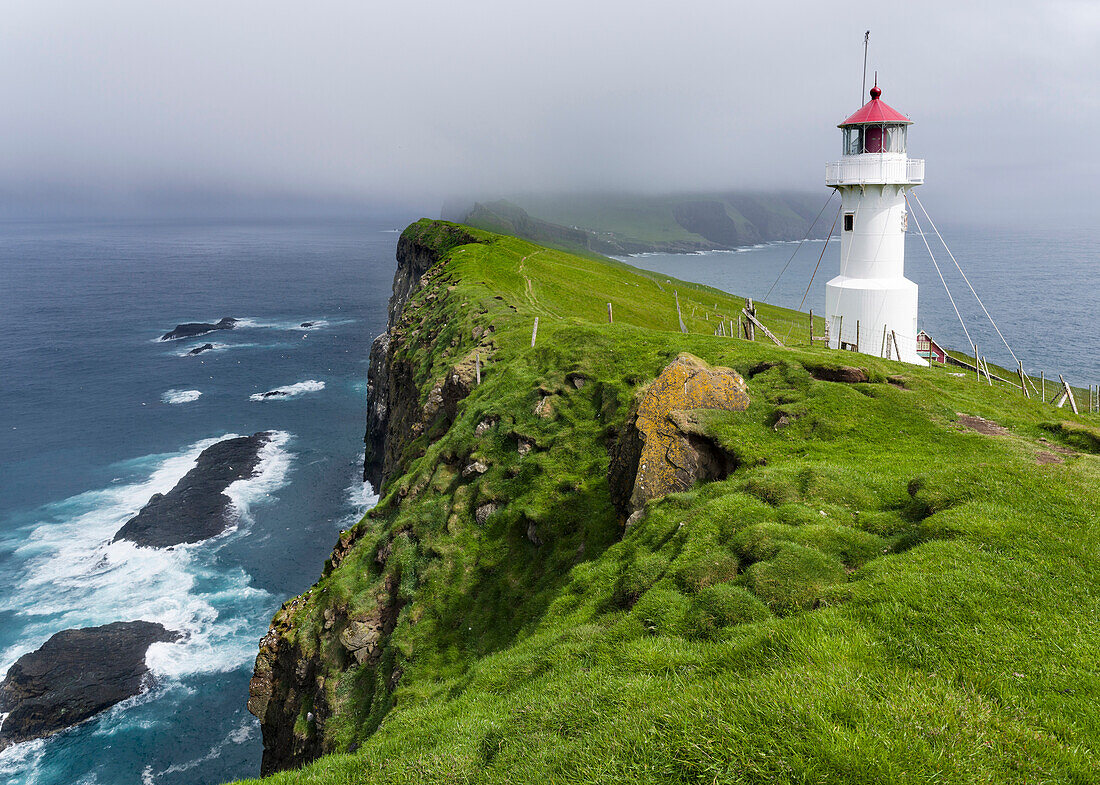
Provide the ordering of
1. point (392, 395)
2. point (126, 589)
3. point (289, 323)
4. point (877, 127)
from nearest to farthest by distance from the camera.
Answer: point (877, 127) → point (126, 589) → point (392, 395) → point (289, 323)

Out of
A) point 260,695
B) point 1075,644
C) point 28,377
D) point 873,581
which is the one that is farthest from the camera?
point 28,377

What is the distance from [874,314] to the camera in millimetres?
38031

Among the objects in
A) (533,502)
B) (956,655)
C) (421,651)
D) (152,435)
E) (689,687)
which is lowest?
(152,435)

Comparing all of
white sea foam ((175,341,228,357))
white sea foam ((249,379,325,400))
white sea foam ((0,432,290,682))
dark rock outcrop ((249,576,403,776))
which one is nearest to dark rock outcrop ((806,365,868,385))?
dark rock outcrop ((249,576,403,776))

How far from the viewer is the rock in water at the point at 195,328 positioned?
139375 mm

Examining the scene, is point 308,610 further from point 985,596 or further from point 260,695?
point 985,596

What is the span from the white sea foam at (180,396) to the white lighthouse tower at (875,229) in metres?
93.7

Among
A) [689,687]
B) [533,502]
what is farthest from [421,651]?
[689,687]

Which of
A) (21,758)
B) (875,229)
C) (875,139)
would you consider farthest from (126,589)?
(875,139)

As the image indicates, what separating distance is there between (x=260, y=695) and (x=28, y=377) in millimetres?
110942

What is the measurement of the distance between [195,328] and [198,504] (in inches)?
3784

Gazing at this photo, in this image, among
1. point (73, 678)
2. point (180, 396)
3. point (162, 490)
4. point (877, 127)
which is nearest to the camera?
point (877, 127)

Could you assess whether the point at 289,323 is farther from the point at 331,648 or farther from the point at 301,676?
the point at 331,648

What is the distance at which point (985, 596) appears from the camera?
10.5m
